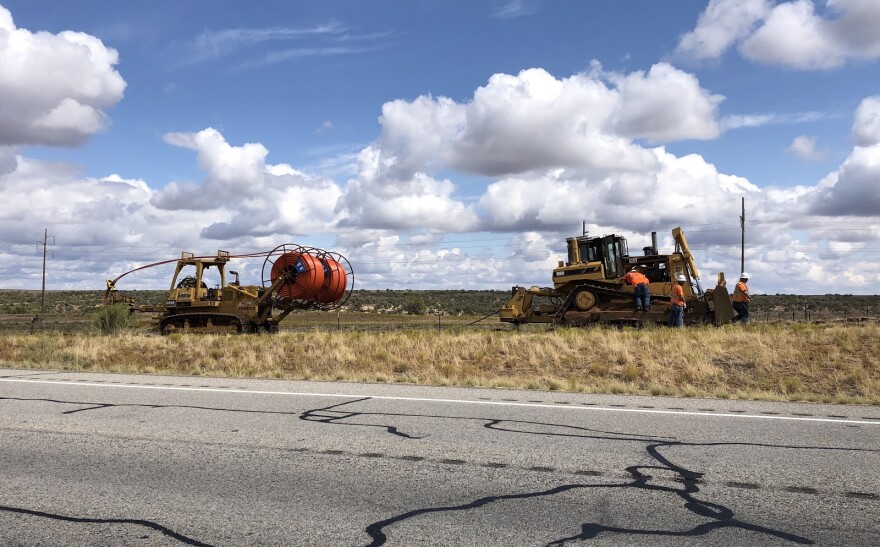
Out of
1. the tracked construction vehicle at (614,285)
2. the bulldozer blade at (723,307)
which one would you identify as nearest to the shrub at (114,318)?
the tracked construction vehicle at (614,285)

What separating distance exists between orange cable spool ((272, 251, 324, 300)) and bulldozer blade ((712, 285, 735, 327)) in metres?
12.2

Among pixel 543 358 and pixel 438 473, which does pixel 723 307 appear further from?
pixel 438 473

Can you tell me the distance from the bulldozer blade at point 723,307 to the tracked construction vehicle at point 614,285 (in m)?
0.24

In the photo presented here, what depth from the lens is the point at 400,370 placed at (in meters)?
16.7

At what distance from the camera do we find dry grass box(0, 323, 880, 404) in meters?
13.9

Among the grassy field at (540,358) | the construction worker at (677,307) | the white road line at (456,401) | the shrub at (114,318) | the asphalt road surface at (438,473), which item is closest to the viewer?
the asphalt road surface at (438,473)

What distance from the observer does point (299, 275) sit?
2439 cm

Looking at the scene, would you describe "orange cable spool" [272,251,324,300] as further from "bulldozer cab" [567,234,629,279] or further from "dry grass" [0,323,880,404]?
"bulldozer cab" [567,234,629,279]

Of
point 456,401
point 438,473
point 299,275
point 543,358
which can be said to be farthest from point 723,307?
point 438,473

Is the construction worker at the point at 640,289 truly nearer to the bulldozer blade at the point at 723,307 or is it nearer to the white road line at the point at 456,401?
the bulldozer blade at the point at 723,307

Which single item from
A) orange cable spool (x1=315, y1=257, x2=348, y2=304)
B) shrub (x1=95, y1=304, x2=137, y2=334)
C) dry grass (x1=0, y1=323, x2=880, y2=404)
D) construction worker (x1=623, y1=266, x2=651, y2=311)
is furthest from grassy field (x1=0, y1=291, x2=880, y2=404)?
shrub (x1=95, y1=304, x2=137, y2=334)

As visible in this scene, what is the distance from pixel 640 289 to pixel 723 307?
2.43 metres

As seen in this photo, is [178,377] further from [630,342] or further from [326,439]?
[630,342]

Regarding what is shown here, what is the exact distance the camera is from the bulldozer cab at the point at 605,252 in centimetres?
2383
